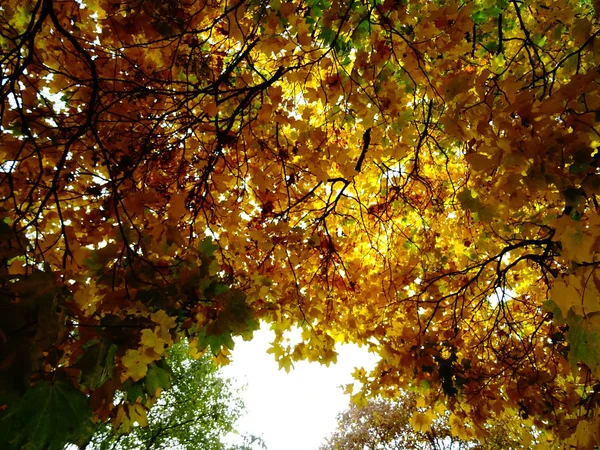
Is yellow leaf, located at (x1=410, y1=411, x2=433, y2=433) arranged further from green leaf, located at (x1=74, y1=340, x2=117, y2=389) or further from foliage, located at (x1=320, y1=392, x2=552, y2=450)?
foliage, located at (x1=320, y1=392, x2=552, y2=450)

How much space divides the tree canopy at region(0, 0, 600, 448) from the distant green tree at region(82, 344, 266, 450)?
885cm

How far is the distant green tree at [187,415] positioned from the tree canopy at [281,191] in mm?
8855

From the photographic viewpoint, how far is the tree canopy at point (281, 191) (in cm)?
153

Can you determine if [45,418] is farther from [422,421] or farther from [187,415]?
[187,415]

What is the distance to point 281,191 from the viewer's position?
3.88 m

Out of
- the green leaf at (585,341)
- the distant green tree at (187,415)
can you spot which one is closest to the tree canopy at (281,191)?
the green leaf at (585,341)

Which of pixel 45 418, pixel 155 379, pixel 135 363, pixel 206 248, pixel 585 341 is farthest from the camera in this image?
pixel 206 248

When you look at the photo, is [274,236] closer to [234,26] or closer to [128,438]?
[234,26]

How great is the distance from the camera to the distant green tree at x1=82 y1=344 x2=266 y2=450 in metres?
11.2

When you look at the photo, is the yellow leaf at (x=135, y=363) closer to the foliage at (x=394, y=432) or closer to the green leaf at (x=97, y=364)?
the green leaf at (x=97, y=364)

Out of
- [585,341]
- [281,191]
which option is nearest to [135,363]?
[585,341]

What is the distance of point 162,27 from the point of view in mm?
2617

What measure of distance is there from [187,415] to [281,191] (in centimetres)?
1067

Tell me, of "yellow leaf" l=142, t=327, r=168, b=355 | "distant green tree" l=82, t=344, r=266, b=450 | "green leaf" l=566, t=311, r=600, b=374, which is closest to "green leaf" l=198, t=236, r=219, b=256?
"yellow leaf" l=142, t=327, r=168, b=355
